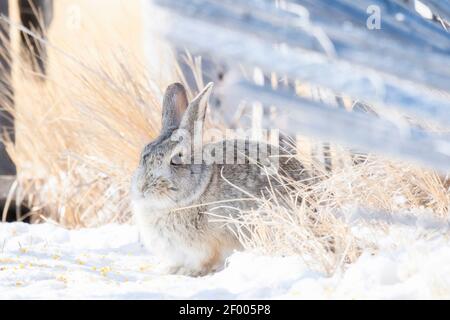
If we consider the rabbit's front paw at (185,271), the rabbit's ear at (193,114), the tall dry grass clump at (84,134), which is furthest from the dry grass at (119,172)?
the rabbit's ear at (193,114)

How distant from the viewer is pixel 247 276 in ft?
7.13

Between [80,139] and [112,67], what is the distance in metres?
0.41

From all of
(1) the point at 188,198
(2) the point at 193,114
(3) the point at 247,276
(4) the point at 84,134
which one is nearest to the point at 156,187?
(1) the point at 188,198

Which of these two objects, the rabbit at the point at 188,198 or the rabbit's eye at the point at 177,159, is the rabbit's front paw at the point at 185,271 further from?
the rabbit's eye at the point at 177,159

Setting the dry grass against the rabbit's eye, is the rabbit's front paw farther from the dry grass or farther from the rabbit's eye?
the rabbit's eye

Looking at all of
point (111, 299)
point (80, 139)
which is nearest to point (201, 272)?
point (111, 299)

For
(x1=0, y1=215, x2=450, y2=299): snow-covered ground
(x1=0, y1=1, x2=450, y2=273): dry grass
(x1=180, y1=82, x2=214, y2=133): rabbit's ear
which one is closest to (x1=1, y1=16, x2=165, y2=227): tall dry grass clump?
(x1=0, y1=1, x2=450, y2=273): dry grass

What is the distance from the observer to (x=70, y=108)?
405 centimetres

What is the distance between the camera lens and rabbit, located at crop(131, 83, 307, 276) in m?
2.52

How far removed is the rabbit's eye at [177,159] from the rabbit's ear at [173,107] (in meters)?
0.13

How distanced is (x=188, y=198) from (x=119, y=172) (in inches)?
47.2

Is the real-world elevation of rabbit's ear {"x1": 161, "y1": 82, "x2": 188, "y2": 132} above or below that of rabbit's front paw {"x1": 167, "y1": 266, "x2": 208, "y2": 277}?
Result: above

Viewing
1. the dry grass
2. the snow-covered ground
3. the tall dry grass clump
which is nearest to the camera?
the snow-covered ground
